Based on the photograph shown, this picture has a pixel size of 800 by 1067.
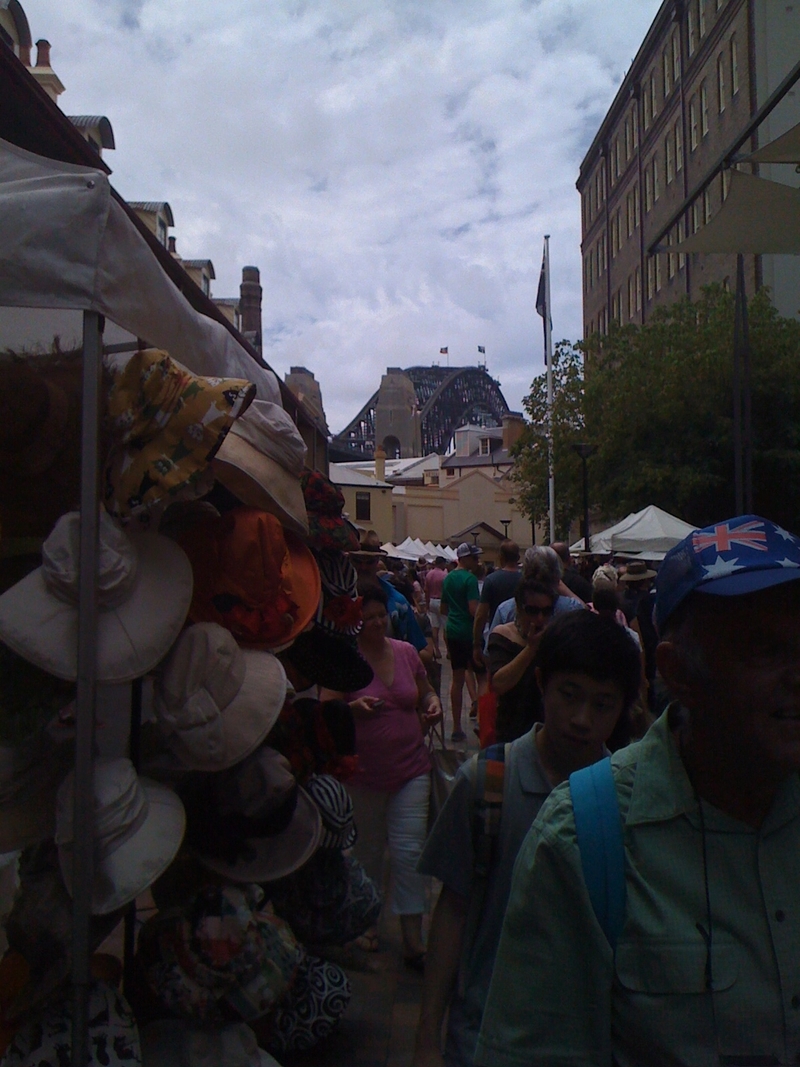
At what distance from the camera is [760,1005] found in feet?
4.51

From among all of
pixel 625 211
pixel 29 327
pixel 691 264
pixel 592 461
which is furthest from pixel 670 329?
pixel 29 327

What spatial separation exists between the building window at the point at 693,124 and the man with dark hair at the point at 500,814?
41.0 metres

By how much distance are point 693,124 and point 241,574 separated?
1632 inches

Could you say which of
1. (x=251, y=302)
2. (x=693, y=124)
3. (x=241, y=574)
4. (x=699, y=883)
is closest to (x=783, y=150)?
(x=241, y=574)

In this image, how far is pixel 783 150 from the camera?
4844mm

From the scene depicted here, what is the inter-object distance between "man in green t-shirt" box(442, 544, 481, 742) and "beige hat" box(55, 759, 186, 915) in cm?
704

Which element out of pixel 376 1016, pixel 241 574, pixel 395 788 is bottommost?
pixel 376 1016

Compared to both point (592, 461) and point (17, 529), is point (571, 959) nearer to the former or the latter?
point (17, 529)

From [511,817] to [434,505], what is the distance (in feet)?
219

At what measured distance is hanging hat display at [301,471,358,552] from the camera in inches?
149

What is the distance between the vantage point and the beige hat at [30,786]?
8.38ft

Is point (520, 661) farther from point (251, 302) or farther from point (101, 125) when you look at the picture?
point (251, 302)

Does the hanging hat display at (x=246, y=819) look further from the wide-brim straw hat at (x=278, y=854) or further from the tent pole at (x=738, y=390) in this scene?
the tent pole at (x=738, y=390)

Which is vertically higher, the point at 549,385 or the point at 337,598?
the point at 549,385
